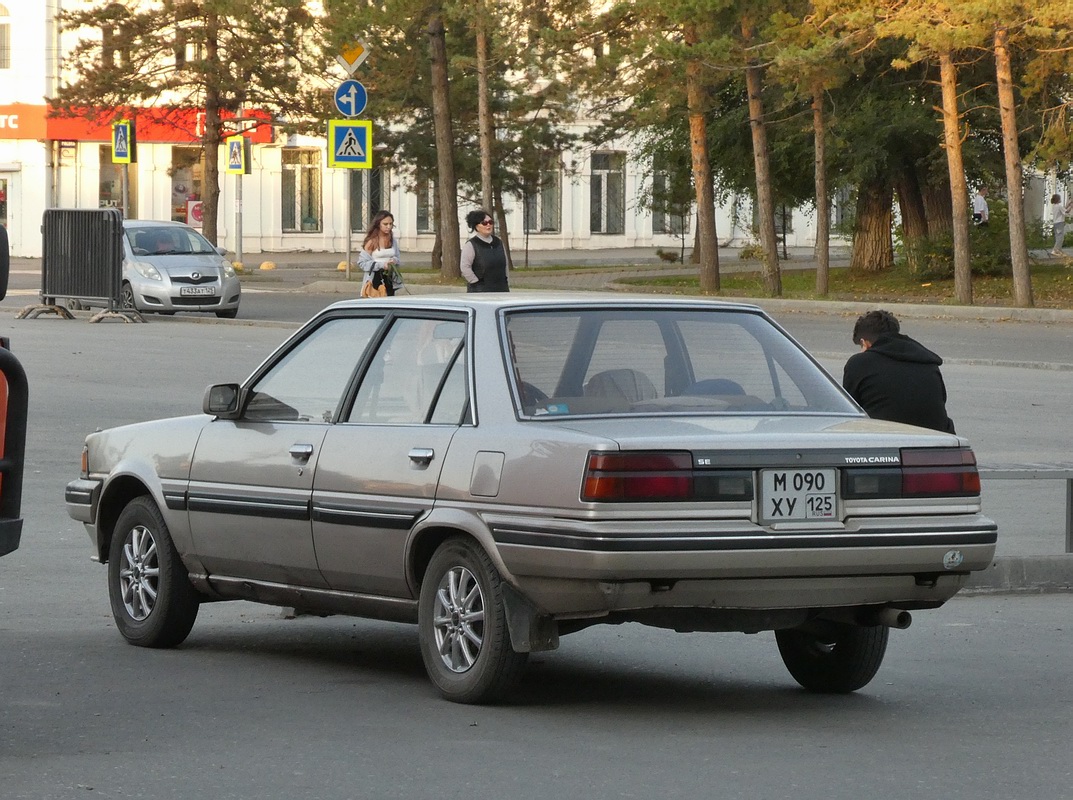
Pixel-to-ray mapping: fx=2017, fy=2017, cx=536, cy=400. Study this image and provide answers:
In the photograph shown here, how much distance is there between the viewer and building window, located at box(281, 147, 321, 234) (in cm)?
7169

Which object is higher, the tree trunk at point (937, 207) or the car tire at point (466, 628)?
the tree trunk at point (937, 207)

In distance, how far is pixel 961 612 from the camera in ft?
32.4

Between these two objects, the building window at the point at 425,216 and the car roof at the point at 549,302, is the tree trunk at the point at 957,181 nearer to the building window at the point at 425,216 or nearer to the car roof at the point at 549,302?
the car roof at the point at 549,302

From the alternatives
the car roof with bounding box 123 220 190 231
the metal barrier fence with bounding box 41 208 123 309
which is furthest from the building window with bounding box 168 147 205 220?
the metal barrier fence with bounding box 41 208 123 309

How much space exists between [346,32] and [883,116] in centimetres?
1168

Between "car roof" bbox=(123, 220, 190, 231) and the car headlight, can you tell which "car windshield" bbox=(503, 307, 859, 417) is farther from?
"car roof" bbox=(123, 220, 190, 231)

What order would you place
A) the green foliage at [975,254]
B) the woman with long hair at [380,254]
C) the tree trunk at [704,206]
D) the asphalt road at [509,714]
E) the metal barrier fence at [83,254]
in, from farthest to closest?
the green foliage at [975,254], the tree trunk at [704,206], the metal barrier fence at [83,254], the woman with long hair at [380,254], the asphalt road at [509,714]

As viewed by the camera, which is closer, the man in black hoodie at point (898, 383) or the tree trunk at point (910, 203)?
the man in black hoodie at point (898, 383)

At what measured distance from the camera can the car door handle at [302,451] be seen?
7.78m

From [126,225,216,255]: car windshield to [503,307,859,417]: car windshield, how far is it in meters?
26.1

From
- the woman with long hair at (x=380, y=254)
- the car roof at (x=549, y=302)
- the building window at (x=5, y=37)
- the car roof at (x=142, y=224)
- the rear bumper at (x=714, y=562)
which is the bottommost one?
the rear bumper at (x=714, y=562)

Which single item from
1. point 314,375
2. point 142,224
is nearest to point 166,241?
point 142,224

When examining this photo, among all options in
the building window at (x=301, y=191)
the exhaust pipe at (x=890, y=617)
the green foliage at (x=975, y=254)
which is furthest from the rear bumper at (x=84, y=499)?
the building window at (x=301, y=191)

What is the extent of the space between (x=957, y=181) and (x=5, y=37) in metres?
40.2
